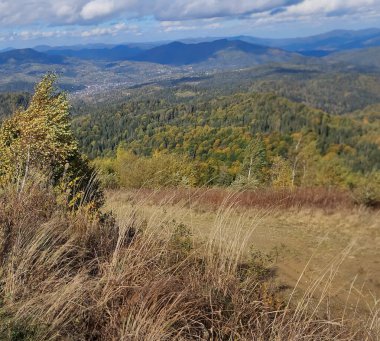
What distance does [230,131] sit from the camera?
373ft

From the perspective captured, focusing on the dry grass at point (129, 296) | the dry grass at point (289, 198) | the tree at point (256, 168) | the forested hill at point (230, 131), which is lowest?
the forested hill at point (230, 131)

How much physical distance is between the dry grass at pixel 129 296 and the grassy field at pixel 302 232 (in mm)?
585

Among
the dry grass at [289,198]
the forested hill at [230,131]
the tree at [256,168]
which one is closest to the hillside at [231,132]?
the forested hill at [230,131]

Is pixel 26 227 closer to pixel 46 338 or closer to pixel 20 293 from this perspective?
pixel 20 293

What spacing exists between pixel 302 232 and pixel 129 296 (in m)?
7.62

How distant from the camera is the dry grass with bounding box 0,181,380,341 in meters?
2.23

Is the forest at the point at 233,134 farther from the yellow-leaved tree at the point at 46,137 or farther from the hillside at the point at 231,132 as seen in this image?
the yellow-leaved tree at the point at 46,137

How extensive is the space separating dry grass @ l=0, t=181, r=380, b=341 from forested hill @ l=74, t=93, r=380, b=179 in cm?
7788

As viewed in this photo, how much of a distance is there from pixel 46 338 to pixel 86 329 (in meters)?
0.26

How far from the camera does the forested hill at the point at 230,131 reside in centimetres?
9688

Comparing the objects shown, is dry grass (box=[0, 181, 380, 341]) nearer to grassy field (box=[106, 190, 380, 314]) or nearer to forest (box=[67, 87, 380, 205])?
grassy field (box=[106, 190, 380, 314])

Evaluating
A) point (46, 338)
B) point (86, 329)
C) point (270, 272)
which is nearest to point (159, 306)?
point (86, 329)

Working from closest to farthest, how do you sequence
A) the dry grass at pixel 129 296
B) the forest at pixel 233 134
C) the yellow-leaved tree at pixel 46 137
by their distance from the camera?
the dry grass at pixel 129 296, the yellow-leaved tree at pixel 46 137, the forest at pixel 233 134

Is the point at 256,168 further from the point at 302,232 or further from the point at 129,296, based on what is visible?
the point at 129,296
